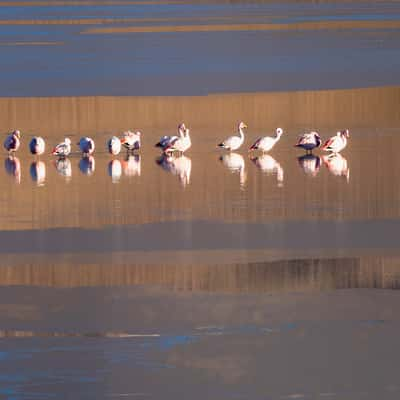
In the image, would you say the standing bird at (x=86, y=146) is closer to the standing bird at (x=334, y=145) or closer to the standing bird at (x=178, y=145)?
the standing bird at (x=178, y=145)

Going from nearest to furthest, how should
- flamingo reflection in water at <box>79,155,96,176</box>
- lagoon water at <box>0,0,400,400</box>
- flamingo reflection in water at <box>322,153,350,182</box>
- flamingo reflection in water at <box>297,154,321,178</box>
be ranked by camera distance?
lagoon water at <box>0,0,400,400</box> → flamingo reflection in water at <box>322,153,350,182</box> → flamingo reflection in water at <box>297,154,321,178</box> → flamingo reflection in water at <box>79,155,96,176</box>

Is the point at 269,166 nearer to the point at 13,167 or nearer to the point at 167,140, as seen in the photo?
the point at 167,140

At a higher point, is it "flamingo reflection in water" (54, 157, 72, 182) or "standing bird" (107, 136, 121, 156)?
"standing bird" (107, 136, 121, 156)

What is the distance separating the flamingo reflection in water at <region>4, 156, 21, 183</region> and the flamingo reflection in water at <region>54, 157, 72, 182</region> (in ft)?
1.43

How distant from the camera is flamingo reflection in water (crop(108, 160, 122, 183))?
15969mm

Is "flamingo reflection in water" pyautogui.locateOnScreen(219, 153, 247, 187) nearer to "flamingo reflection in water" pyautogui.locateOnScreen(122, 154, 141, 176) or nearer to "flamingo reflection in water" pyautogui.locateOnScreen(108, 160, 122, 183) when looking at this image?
"flamingo reflection in water" pyautogui.locateOnScreen(122, 154, 141, 176)

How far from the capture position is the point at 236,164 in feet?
56.7

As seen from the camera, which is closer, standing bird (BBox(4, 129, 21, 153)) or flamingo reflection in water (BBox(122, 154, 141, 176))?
flamingo reflection in water (BBox(122, 154, 141, 176))

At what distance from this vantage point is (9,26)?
5372 centimetres

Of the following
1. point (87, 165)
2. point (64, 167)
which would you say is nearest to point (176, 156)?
point (87, 165)

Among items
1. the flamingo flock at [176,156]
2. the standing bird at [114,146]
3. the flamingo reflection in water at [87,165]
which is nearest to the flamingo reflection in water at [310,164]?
the flamingo flock at [176,156]

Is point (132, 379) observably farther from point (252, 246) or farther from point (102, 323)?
point (252, 246)

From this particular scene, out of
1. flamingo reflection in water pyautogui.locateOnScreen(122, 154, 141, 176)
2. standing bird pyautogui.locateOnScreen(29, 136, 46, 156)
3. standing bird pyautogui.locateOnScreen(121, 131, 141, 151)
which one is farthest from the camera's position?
standing bird pyautogui.locateOnScreen(121, 131, 141, 151)

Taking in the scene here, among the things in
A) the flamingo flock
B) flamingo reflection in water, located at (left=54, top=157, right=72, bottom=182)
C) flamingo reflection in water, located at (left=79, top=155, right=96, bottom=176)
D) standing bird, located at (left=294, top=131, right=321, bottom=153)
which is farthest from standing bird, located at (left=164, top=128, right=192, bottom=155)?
standing bird, located at (left=294, top=131, right=321, bottom=153)
